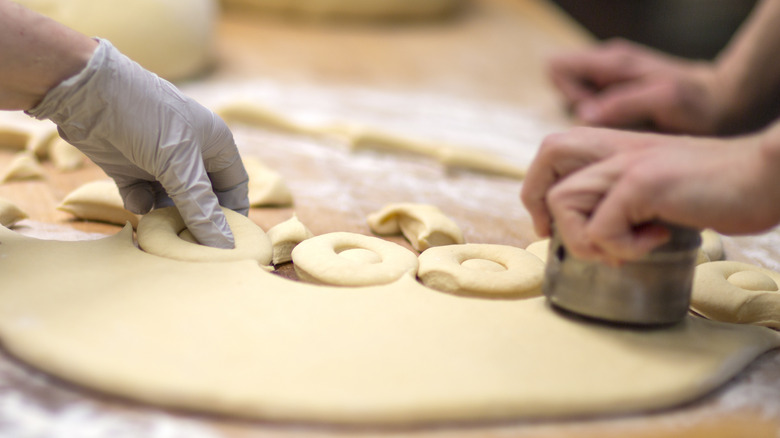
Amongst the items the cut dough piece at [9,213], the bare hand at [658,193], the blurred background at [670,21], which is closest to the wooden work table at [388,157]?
the cut dough piece at [9,213]

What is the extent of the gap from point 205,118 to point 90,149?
0.27m

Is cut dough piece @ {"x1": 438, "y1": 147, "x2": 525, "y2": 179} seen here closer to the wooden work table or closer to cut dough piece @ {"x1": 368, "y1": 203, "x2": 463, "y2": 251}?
the wooden work table

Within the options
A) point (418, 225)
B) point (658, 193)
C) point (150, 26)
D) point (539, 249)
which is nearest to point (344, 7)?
point (150, 26)

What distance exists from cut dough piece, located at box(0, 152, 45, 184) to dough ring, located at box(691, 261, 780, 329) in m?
1.86

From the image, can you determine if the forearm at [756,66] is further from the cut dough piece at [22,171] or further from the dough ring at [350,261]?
the cut dough piece at [22,171]

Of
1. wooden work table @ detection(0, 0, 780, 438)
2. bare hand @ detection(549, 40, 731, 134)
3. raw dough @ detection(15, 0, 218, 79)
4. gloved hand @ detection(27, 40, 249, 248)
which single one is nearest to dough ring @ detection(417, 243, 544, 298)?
wooden work table @ detection(0, 0, 780, 438)

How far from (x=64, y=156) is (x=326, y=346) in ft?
4.65

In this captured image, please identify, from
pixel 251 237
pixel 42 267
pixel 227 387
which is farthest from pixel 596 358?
pixel 42 267

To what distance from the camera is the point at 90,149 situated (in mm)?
1493

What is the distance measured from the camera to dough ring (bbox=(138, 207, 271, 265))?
143 cm

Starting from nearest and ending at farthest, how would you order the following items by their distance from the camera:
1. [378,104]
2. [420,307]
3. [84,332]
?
[84,332]
[420,307]
[378,104]

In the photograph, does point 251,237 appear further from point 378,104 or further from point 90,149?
point 378,104

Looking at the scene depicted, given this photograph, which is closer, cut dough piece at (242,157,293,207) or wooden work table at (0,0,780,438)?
wooden work table at (0,0,780,438)

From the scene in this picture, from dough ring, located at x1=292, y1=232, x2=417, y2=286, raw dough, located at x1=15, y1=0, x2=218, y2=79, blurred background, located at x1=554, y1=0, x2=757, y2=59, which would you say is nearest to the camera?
dough ring, located at x1=292, y1=232, x2=417, y2=286
